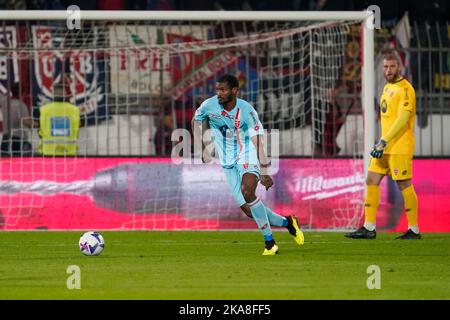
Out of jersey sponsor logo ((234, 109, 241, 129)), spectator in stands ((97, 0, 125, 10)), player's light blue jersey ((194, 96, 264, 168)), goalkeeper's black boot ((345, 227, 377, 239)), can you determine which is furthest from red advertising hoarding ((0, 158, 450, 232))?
spectator in stands ((97, 0, 125, 10))

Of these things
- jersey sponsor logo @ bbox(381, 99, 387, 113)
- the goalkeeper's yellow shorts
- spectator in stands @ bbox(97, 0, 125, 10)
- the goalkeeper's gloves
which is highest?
spectator in stands @ bbox(97, 0, 125, 10)

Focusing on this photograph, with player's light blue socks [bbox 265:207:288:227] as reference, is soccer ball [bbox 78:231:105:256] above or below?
below

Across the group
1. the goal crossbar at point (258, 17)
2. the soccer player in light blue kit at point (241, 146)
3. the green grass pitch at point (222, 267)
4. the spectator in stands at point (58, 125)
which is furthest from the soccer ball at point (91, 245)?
the spectator in stands at point (58, 125)

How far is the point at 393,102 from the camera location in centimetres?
1488

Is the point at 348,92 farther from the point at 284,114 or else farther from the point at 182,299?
the point at 182,299

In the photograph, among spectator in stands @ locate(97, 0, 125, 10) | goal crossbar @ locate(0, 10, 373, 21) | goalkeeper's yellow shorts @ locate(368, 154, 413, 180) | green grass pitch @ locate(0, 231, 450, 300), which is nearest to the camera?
green grass pitch @ locate(0, 231, 450, 300)

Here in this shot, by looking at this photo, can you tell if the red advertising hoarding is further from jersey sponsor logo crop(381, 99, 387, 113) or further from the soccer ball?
the soccer ball

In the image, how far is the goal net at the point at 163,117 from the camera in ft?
56.3

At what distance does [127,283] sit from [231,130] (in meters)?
3.29

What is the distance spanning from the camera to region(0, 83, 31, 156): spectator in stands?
17953 millimetres

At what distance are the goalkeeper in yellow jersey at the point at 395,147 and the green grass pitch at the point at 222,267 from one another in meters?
0.29

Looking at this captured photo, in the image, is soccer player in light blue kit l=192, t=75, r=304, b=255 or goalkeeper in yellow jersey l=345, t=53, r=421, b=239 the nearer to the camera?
soccer player in light blue kit l=192, t=75, r=304, b=255

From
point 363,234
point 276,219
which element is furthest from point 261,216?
point 363,234

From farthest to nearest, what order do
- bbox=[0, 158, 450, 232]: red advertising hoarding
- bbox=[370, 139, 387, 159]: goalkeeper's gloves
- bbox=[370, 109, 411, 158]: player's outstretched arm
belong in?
bbox=[0, 158, 450, 232]: red advertising hoarding → bbox=[370, 109, 411, 158]: player's outstretched arm → bbox=[370, 139, 387, 159]: goalkeeper's gloves
